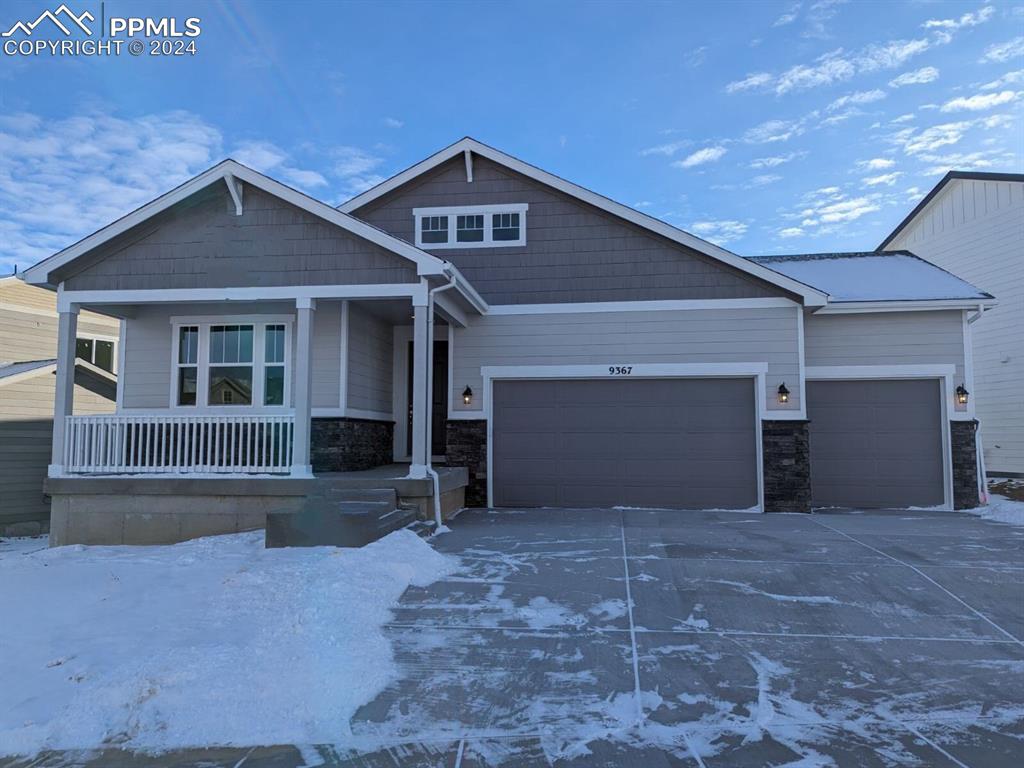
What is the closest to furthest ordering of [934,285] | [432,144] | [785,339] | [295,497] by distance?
[295,497] < [785,339] < [934,285] < [432,144]

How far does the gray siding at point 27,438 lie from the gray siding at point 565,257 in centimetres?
894

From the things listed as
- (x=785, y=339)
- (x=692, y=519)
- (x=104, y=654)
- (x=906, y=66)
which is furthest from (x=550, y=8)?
(x=104, y=654)

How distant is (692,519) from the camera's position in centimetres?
914

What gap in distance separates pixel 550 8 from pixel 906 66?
602cm

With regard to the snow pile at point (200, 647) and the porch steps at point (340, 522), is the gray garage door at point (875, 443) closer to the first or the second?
the porch steps at point (340, 522)

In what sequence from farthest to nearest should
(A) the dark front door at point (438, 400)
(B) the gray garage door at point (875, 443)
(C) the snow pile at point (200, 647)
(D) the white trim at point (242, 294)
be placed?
(A) the dark front door at point (438, 400) → (B) the gray garage door at point (875, 443) → (D) the white trim at point (242, 294) → (C) the snow pile at point (200, 647)

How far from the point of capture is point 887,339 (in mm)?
10688

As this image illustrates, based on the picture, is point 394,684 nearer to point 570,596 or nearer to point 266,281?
point 570,596

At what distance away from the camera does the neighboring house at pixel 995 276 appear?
13.5m

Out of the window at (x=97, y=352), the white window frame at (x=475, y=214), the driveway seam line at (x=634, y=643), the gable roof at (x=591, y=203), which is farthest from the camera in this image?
the window at (x=97, y=352)

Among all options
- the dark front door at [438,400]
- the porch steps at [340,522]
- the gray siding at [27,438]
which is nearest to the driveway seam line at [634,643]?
the porch steps at [340,522]

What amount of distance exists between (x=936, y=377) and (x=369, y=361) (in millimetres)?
9169

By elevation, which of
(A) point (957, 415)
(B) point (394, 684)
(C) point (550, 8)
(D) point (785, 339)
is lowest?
(B) point (394, 684)

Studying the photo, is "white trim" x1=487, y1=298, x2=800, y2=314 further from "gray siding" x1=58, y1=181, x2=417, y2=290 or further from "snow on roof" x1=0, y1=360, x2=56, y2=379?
"snow on roof" x1=0, y1=360, x2=56, y2=379
